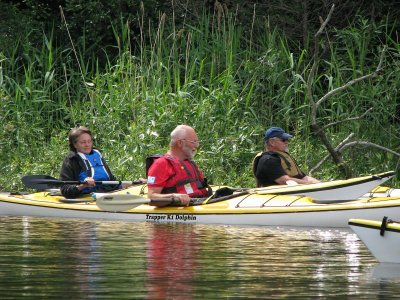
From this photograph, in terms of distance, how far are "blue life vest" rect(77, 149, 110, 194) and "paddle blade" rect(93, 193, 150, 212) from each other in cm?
92

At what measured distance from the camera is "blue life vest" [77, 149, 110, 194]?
505 inches

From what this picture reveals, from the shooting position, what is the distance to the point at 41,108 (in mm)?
15898

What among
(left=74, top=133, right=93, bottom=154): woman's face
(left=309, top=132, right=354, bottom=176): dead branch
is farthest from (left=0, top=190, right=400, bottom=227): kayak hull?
(left=309, top=132, right=354, bottom=176): dead branch

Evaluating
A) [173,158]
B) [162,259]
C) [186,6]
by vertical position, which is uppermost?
[186,6]

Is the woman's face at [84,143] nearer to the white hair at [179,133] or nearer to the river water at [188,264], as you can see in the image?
the white hair at [179,133]

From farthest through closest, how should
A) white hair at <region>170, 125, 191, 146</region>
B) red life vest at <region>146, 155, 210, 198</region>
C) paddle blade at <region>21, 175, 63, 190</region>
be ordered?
paddle blade at <region>21, 175, 63, 190</region>, red life vest at <region>146, 155, 210, 198</region>, white hair at <region>170, 125, 191, 146</region>

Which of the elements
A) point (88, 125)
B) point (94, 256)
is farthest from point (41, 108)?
point (94, 256)

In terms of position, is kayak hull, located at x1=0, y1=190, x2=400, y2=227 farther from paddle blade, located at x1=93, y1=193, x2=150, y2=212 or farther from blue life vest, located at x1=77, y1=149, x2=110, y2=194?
blue life vest, located at x1=77, y1=149, x2=110, y2=194

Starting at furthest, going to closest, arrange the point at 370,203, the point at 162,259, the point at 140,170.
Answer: the point at 140,170
the point at 370,203
the point at 162,259

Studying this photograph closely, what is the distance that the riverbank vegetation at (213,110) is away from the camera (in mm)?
14695

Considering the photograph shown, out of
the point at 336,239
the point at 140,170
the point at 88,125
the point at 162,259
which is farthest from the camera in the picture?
the point at 88,125

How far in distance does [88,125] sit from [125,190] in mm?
3186

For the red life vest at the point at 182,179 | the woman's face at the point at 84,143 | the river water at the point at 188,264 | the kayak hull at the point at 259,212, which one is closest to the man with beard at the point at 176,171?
the red life vest at the point at 182,179

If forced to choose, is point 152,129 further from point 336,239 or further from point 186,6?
point 336,239
